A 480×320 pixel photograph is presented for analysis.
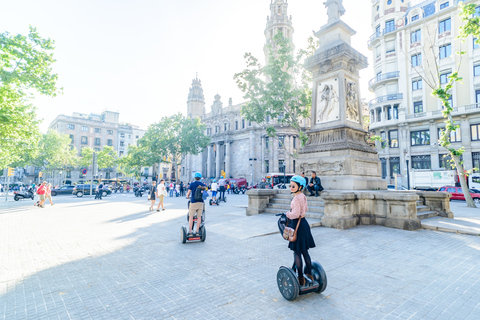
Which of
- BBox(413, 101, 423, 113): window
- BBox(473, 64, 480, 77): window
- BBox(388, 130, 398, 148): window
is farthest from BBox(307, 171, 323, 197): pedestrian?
BBox(473, 64, 480, 77): window

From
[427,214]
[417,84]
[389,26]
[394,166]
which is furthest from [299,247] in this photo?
[389,26]

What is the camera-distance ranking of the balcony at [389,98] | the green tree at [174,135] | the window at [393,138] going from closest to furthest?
the balcony at [389,98] < the window at [393,138] < the green tree at [174,135]

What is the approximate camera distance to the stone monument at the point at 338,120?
33.1 ft

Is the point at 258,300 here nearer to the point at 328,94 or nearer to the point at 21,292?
the point at 21,292

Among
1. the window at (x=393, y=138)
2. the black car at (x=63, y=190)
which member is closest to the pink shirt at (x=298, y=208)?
the black car at (x=63, y=190)

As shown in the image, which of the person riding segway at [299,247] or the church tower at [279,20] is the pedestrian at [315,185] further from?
the church tower at [279,20]

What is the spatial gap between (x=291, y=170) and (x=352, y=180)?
39.3 metres

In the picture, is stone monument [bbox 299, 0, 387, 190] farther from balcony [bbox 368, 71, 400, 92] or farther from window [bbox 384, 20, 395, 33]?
window [bbox 384, 20, 395, 33]

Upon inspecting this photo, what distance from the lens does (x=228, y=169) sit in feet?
185

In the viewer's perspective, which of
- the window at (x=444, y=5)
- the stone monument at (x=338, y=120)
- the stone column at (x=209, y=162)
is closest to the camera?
the stone monument at (x=338, y=120)

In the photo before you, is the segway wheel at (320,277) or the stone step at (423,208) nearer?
the segway wheel at (320,277)

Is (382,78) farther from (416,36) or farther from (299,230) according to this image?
(299,230)

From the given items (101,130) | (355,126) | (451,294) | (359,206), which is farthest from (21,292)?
(101,130)

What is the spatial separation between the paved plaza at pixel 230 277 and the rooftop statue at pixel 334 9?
391 inches
